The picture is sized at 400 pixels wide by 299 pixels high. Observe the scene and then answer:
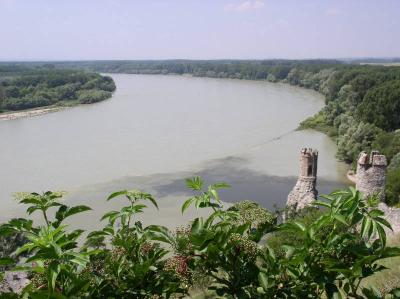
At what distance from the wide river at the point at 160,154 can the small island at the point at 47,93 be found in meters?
8.71

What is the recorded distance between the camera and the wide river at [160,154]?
26.9 m

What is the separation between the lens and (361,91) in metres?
50.4

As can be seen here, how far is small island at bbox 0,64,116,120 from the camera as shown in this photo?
68438 millimetres

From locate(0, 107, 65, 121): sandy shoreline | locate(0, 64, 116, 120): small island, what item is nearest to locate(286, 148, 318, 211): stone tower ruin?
locate(0, 107, 65, 121): sandy shoreline

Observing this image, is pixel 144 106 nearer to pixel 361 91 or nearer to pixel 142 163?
pixel 361 91

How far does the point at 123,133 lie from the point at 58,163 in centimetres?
1223

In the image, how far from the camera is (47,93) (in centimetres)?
7625

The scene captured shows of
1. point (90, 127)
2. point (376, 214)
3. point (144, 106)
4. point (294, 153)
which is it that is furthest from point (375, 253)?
point (144, 106)

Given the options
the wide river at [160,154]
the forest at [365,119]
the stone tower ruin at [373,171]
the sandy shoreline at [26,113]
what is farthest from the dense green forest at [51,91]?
the stone tower ruin at [373,171]

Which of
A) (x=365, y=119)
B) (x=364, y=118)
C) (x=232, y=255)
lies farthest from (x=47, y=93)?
(x=232, y=255)

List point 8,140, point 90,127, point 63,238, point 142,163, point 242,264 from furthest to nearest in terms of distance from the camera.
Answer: point 90,127 → point 8,140 → point 142,163 → point 242,264 → point 63,238

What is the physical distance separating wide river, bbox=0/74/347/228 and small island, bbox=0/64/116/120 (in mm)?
8708

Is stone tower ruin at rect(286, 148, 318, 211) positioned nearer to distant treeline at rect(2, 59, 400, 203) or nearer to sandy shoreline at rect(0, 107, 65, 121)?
distant treeline at rect(2, 59, 400, 203)

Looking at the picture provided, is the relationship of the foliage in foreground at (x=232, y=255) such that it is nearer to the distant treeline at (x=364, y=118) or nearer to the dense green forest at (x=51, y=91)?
the distant treeline at (x=364, y=118)
